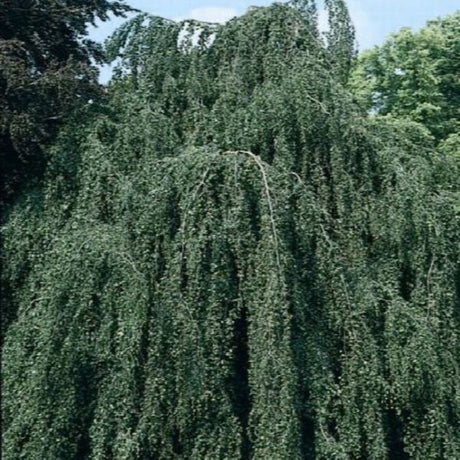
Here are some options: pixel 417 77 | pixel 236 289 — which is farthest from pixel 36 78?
pixel 417 77

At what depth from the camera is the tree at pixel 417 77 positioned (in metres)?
16.6

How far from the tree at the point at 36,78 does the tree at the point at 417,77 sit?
7.72 meters

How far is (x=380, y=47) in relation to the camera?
17.8 metres

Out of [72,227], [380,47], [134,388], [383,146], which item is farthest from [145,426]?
[380,47]

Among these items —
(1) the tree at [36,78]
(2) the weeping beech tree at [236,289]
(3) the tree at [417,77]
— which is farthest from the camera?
(3) the tree at [417,77]

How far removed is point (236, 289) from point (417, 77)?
1022 centimetres

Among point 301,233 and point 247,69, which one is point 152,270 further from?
point 247,69

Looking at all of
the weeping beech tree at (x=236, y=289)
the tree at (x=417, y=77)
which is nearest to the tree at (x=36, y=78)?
the weeping beech tree at (x=236, y=289)

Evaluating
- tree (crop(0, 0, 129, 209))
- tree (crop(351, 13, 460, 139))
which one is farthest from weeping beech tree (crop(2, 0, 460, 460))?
Answer: tree (crop(351, 13, 460, 139))

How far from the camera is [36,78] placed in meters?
9.16

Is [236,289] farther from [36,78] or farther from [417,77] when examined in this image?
[417,77]

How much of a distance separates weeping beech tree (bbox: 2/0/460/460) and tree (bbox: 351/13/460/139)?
7.65 m

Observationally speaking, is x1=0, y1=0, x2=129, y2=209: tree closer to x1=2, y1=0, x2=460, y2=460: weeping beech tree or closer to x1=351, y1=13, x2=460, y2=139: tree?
x1=2, y1=0, x2=460, y2=460: weeping beech tree

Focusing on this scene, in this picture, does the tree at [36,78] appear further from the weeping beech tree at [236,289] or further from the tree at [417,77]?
the tree at [417,77]
